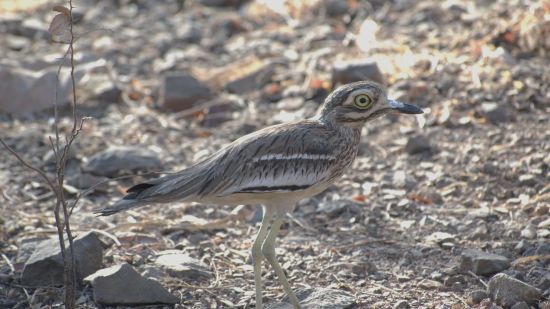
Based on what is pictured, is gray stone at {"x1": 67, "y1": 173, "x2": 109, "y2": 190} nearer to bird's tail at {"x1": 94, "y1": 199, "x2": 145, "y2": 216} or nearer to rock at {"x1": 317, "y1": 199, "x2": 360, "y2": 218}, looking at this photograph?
rock at {"x1": 317, "y1": 199, "x2": 360, "y2": 218}

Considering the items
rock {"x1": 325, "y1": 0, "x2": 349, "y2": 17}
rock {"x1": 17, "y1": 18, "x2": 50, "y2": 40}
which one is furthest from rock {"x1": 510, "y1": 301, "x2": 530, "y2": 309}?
rock {"x1": 17, "y1": 18, "x2": 50, "y2": 40}

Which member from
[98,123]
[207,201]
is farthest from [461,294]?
[98,123]

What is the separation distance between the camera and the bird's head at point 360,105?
4.12m

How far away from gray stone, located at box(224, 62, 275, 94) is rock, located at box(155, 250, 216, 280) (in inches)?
105

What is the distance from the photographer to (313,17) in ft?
27.2

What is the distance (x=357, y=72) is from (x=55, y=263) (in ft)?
9.76

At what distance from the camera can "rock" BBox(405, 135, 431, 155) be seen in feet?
18.3

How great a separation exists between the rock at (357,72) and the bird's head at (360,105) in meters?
2.20

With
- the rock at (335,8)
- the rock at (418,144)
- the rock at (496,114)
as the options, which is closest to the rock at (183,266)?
the rock at (418,144)

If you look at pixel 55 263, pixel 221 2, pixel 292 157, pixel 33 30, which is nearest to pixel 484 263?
pixel 292 157

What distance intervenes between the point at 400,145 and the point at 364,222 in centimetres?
98

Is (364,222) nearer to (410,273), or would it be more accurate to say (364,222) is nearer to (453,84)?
(410,273)

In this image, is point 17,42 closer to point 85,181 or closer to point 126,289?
point 85,181

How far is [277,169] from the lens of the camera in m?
3.98
